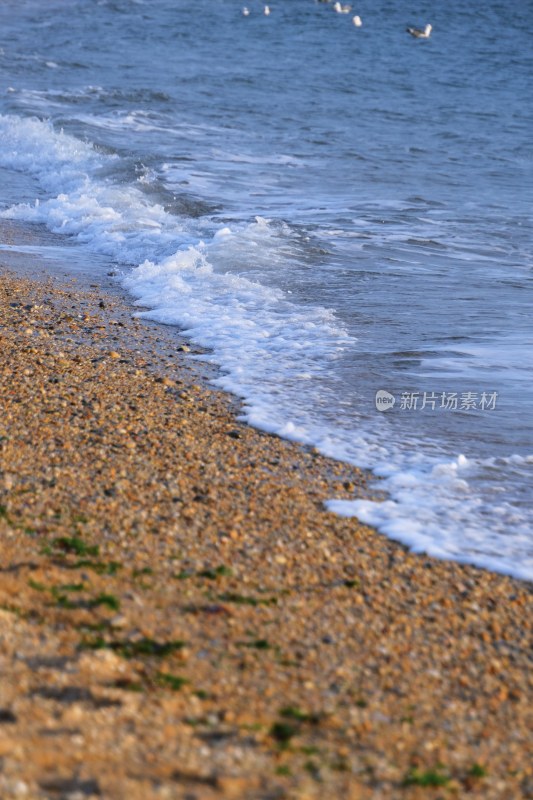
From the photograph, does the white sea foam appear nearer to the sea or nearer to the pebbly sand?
the sea

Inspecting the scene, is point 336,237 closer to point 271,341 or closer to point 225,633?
point 271,341

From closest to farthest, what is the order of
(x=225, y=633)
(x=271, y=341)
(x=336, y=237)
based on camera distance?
(x=225, y=633)
(x=271, y=341)
(x=336, y=237)

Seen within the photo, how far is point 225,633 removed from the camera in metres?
3.56

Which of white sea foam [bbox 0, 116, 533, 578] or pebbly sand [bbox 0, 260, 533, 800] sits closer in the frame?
pebbly sand [bbox 0, 260, 533, 800]

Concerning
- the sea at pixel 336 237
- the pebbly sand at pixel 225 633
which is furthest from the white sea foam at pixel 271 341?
the pebbly sand at pixel 225 633

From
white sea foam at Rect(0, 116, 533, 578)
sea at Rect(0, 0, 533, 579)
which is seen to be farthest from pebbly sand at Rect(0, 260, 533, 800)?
sea at Rect(0, 0, 533, 579)

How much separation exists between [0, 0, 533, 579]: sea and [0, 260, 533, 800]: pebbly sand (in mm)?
525

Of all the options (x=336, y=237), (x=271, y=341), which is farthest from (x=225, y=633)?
(x=336, y=237)

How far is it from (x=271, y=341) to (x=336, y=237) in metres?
4.74

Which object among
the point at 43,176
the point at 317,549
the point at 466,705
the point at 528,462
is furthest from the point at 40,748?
the point at 43,176

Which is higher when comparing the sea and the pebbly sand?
the sea

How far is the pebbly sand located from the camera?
9.05ft

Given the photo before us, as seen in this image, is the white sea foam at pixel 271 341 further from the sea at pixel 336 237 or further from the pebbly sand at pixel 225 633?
the pebbly sand at pixel 225 633

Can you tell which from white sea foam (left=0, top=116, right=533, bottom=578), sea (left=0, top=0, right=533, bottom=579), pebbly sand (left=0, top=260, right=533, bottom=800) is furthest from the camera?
sea (left=0, top=0, right=533, bottom=579)
